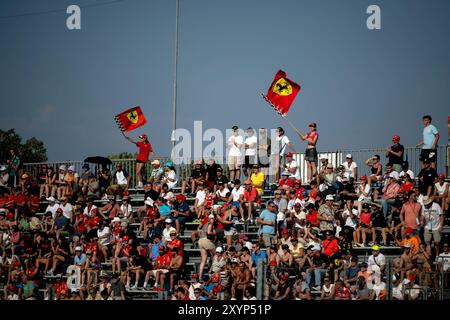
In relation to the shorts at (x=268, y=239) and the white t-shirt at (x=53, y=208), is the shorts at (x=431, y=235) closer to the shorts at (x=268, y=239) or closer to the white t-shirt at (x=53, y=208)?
the shorts at (x=268, y=239)

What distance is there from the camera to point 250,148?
25.3 m

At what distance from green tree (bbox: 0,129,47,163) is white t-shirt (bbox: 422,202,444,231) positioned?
43.6m

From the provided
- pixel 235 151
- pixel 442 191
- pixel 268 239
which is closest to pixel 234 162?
pixel 235 151

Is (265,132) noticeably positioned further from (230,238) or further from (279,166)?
(230,238)

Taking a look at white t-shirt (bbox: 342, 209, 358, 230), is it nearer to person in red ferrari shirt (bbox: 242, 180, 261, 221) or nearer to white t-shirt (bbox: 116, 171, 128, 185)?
person in red ferrari shirt (bbox: 242, 180, 261, 221)

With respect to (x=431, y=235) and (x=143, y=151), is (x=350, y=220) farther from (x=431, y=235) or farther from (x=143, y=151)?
(x=143, y=151)

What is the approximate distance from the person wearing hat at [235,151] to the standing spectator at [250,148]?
0.18m

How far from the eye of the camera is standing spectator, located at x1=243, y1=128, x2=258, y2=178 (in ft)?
82.6

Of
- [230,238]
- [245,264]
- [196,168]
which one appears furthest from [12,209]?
[245,264]

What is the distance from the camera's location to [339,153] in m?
25.9

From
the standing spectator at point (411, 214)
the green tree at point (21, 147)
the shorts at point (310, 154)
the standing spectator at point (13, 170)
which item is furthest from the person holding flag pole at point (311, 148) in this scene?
the green tree at point (21, 147)

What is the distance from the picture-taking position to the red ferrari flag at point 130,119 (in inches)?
1113
